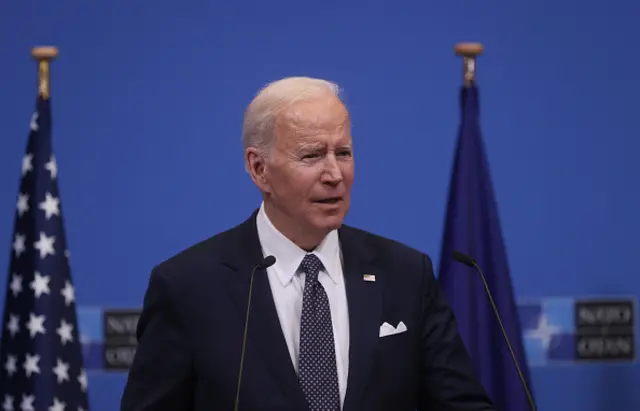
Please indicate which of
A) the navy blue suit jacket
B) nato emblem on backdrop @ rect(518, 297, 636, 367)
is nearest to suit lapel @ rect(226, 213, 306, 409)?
the navy blue suit jacket

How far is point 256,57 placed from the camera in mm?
3875

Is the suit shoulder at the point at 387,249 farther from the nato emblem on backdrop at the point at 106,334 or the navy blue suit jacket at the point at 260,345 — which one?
the nato emblem on backdrop at the point at 106,334

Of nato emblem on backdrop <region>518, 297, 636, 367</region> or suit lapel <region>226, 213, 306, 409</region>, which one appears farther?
nato emblem on backdrop <region>518, 297, 636, 367</region>

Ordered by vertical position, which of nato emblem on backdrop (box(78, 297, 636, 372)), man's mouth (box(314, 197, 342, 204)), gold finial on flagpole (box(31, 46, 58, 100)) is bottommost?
nato emblem on backdrop (box(78, 297, 636, 372))

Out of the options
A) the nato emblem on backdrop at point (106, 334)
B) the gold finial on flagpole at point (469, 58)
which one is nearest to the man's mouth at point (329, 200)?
the gold finial on flagpole at point (469, 58)

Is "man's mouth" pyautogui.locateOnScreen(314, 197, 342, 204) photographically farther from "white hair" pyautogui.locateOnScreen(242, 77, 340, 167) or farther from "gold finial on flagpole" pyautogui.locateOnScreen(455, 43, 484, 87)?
"gold finial on flagpole" pyautogui.locateOnScreen(455, 43, 484, 87)

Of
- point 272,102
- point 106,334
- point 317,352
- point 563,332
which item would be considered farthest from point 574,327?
point 272,102

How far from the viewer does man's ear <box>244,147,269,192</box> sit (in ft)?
6.93

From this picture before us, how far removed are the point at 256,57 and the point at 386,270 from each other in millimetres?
1911

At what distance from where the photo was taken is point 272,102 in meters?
2.05

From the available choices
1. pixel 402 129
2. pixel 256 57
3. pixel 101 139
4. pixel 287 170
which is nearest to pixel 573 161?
pixel 402 129

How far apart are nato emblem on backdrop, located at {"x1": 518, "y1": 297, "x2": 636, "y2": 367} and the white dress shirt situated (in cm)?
195

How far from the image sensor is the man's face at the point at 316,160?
201 centimetres

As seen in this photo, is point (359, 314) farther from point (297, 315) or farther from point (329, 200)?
point (329, 200)
